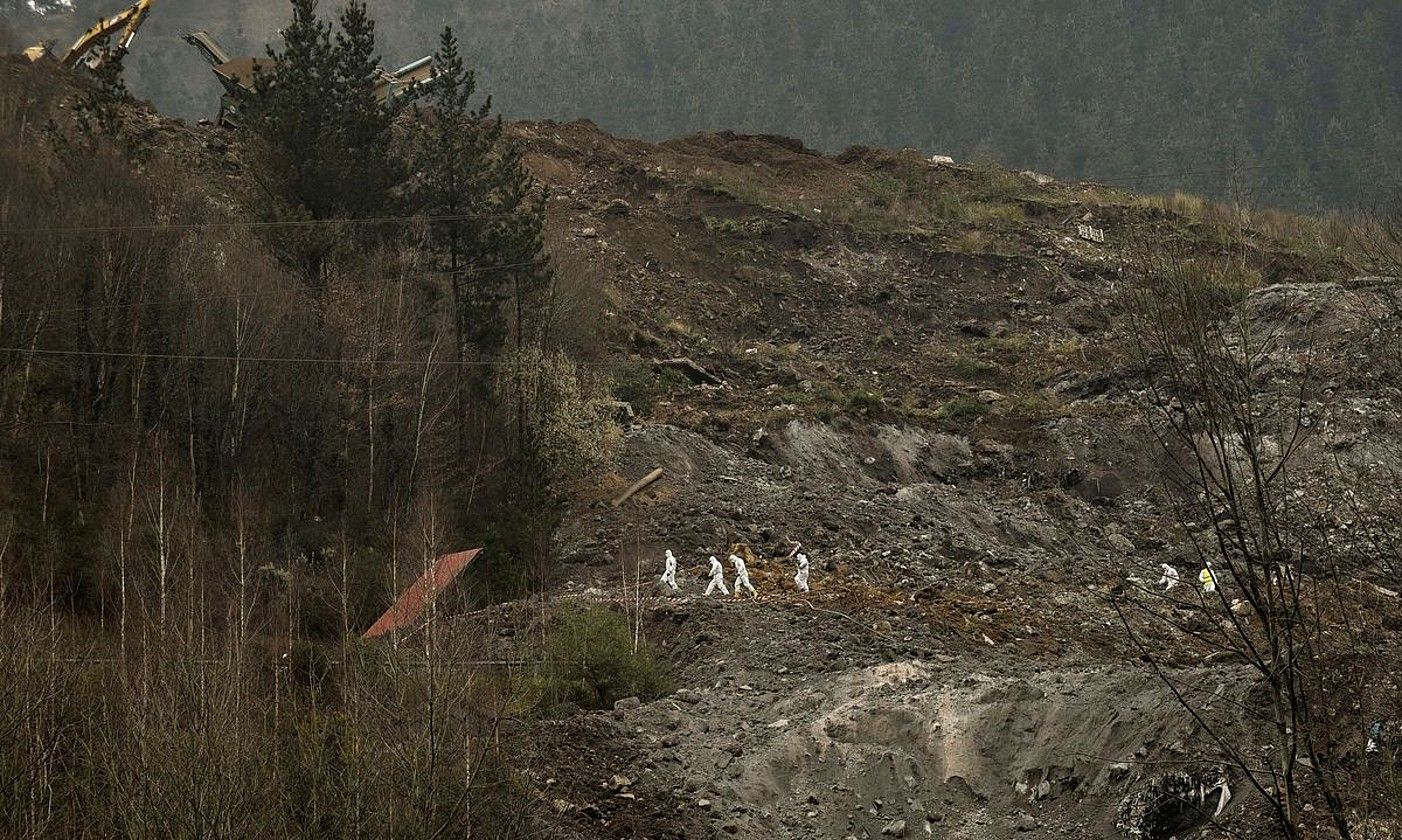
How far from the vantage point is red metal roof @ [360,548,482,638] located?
48.2 ft

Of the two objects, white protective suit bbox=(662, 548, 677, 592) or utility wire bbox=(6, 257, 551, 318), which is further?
utility wire bbox=(6, 257, 551, 318)

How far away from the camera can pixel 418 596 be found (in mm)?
16625

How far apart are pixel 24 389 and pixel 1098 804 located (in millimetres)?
24123

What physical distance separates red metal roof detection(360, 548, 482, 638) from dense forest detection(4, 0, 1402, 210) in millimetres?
79151

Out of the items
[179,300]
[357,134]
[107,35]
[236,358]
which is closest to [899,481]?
[357,134]

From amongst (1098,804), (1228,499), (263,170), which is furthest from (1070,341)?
(1228,499)

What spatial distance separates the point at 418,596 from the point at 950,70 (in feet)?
338

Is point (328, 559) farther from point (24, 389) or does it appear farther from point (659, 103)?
point (659, 103)

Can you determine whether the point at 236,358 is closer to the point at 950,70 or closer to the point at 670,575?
the point at 670,575

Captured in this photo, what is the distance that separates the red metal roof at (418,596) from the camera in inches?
579

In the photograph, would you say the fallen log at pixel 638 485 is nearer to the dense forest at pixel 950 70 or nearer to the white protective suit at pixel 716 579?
the white protective suit at pixel 716 579

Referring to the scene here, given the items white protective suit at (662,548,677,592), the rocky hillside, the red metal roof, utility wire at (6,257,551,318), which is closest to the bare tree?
the rocky hillside

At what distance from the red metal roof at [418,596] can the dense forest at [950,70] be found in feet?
260

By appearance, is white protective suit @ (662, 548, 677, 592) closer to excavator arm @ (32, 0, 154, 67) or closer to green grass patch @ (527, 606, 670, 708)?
green grass patch @ (527, 606, 670, 708)
